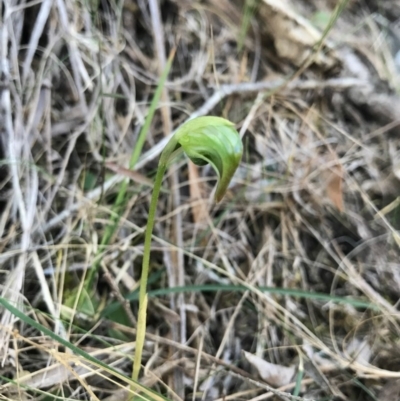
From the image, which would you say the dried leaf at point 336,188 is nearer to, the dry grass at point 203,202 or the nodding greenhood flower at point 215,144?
the dry grass at point 203,202

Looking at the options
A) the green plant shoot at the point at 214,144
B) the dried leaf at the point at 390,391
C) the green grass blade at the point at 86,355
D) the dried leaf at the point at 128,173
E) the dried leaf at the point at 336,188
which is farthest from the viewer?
the dried leaf at the point at 336,188

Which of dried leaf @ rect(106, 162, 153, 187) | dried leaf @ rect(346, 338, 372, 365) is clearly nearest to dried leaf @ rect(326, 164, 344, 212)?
dried leaf @ rect(346, 338, 372, 365)

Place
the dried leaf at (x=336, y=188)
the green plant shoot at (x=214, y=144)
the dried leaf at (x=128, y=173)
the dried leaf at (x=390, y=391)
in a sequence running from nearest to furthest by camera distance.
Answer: the green plant shoot at (x=214, y=144)
the dried leaf at (x=390, y=391)
the dried leaf at (x=128, y=173)
the dried leaf at (x=336, y=188)

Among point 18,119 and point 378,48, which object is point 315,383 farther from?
point 378,48

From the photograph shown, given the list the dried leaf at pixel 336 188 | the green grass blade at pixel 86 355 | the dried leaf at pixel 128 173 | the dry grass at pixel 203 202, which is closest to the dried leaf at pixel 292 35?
the dry grass at pixel 203 202

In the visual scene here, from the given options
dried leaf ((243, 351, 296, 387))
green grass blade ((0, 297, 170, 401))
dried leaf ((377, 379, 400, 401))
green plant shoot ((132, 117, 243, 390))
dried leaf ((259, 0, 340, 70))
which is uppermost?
dried leaf ((259, 0, 340, 70))

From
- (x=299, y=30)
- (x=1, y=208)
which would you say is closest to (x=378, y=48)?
(x=299, y=30)

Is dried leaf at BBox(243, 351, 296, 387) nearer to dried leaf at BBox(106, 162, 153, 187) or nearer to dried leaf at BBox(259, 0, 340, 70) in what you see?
dried leaf at BBox(106, 162, 153, 187)

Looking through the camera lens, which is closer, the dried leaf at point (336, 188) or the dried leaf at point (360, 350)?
the dried leaf at point (360, 350)
